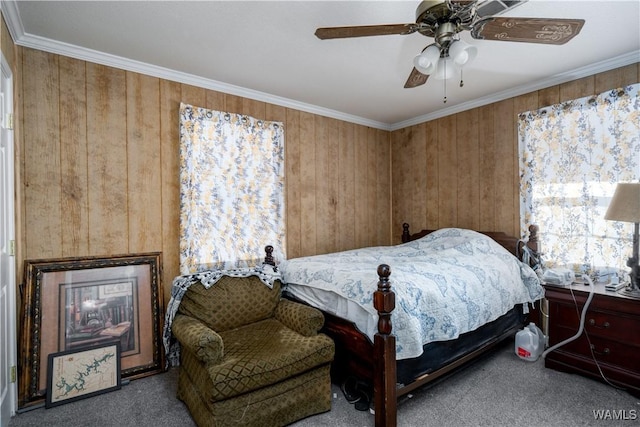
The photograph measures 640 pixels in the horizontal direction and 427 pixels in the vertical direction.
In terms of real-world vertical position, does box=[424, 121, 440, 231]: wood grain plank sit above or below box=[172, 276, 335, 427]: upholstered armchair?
above

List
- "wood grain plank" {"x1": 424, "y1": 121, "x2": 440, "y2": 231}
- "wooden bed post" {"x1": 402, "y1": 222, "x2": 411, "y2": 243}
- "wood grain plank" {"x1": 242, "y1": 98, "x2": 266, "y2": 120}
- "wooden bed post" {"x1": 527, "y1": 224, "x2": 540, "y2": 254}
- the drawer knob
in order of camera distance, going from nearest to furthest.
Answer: the drawer knob → "wooden bed post" {"x1": 527, "y1": 224, "x2": 540, "y2": 254} → "wood grain plank" {"x1": 242, "y1": 98, "x2": 266, "y2": 120} → "wood grain plank" {"x1": 424, "y1": 121, "x2": 440, "y2": 231} → "wooden bed post" {"x1": 402, "y1": 222, "x2": 411, "y2": 243}

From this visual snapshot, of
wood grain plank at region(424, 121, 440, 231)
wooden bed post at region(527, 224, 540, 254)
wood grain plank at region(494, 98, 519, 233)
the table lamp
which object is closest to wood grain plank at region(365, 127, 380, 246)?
wood grain plank at region(424, 121, 440, 231)

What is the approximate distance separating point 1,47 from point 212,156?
1536 mm

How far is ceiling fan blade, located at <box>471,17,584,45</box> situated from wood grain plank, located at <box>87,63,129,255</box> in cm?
270

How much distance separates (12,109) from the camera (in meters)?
2.24

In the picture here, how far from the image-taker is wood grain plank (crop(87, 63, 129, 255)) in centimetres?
263

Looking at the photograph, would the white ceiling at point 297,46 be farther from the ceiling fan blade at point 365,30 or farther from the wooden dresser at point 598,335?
the wooden dresser at point 598,335

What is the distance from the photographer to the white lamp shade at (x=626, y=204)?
2.23 m

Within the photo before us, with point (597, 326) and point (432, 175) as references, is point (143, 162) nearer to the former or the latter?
point (432, 175)

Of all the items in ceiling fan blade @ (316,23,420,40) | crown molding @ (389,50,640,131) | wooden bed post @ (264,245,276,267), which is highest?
crown molding @ (389,50,640,131)

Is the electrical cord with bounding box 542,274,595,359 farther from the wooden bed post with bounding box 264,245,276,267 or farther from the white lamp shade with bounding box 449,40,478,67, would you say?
the wooden bed post with bounding box 264,245,276,267

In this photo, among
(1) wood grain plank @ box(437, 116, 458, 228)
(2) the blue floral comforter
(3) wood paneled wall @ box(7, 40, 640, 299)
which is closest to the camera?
(2) the blue floral comforter

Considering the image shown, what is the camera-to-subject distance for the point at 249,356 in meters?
1.91

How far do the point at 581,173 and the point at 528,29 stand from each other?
6.26 ft
